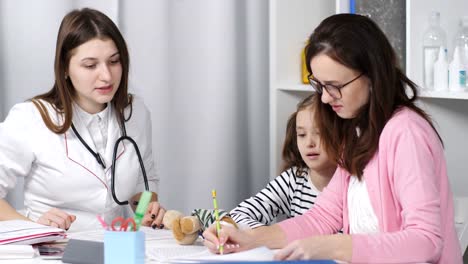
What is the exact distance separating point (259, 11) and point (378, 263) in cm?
187

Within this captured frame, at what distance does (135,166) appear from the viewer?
7.76 ft

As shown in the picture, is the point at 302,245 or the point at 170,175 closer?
the point at 302,245

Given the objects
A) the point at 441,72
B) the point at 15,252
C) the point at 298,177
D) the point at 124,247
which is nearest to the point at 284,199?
the point at 298,177

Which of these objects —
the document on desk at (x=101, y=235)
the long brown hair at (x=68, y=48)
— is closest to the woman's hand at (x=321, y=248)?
the document on desk at (x=101, y=235)

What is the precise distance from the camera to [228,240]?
177cm

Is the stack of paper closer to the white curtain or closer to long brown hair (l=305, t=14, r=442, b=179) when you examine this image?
long brown hair (l=305, t=14, r=442, b=179)

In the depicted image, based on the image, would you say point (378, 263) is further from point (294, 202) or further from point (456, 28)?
point (456, 28)

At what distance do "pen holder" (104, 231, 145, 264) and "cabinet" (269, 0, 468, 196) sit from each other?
1.26 m

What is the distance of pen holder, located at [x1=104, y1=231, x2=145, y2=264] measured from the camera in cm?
143

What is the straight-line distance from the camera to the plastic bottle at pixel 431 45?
250 cm

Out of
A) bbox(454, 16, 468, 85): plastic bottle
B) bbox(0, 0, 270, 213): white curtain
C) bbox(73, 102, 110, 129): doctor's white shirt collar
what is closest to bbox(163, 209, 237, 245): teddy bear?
bbox(73, 102, 110, 129): doctor's white shirt collar

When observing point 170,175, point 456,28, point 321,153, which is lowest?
point 170,175

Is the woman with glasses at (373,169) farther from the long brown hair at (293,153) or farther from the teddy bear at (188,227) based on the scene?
the long brown hair at (293,153)

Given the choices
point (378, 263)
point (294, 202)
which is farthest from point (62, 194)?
point (378, 263)
